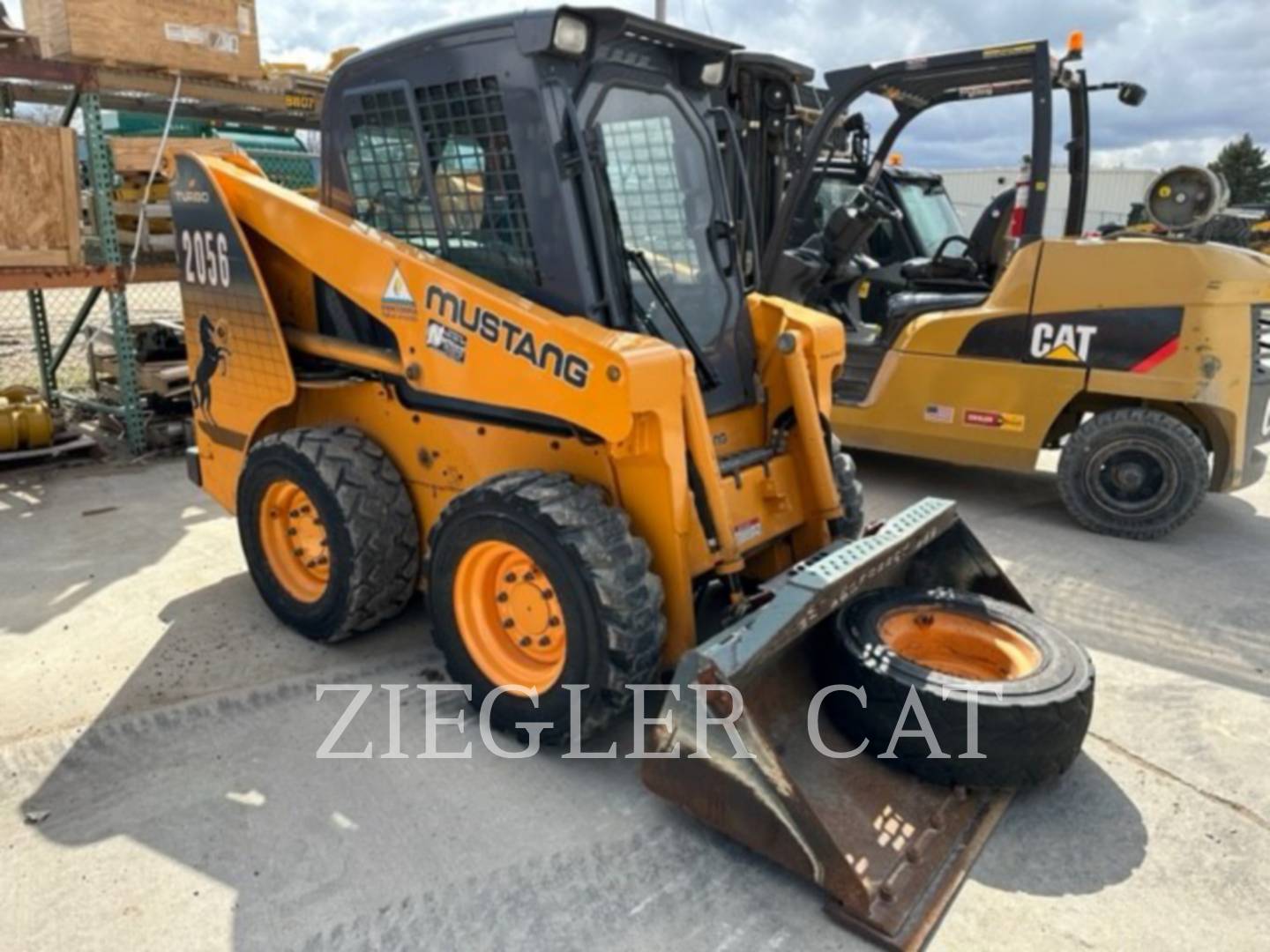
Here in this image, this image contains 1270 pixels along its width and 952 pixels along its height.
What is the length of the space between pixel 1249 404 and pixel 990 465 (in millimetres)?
1349

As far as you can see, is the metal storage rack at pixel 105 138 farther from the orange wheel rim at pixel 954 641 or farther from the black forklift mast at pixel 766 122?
the orange wheel rim at pixel 954 641

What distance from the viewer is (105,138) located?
19.9ft

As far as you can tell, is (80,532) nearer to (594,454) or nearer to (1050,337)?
(594,454)

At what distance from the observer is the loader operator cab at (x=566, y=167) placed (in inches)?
113

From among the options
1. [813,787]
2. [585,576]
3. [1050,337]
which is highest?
[1050,337]

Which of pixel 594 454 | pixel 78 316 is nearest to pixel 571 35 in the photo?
pixel 594 454

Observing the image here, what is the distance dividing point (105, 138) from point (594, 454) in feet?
16.7

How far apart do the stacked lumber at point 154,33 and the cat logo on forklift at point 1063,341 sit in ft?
17.9

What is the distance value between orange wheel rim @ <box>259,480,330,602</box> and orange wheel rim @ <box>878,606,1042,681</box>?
2.19 meters

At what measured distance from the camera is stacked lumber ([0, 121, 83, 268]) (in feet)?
18.0

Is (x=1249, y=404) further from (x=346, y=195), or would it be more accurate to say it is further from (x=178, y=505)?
(x=178, y=505)

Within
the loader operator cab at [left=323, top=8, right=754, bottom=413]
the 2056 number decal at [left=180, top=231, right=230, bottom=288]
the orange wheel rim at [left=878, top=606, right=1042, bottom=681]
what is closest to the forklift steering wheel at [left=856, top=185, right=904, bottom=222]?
the loader operator cab at [left=323, top=8, right=754, bottom=413]

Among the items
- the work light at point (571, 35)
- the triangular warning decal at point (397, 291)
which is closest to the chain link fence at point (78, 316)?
the triangular warning decal at point (397, 291)

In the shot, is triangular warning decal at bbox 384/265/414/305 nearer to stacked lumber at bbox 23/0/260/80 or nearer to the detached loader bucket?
the detached loader bucket
